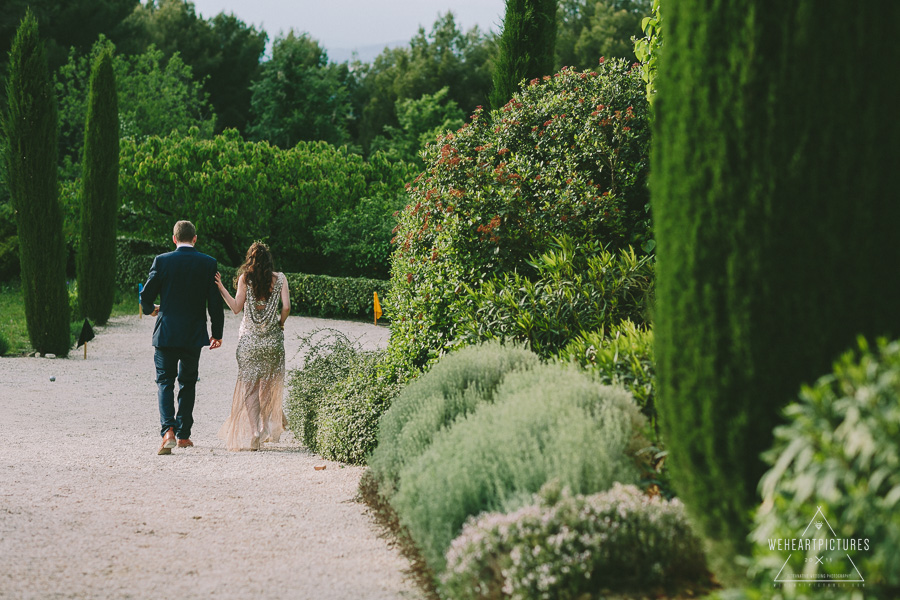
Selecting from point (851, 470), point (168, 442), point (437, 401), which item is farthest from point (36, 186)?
point (851, 470)

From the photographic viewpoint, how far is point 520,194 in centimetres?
675

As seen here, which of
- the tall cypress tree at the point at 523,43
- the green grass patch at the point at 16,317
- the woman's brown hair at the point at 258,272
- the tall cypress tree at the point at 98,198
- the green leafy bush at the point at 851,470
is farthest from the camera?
the tall cypress tree at the point at 98,198

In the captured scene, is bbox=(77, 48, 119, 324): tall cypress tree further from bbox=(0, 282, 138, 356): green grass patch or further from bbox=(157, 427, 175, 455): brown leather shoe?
bbox=(157, 427, 175, 455): brown leather shoe

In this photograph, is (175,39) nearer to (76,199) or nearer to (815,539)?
(76,199)

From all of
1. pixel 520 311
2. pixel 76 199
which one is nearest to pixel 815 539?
pixel 520 311

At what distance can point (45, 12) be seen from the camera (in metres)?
28.5

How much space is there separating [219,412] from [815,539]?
8233 mm

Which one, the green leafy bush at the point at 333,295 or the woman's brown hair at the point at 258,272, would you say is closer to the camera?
the woman's brown hair at the point at 258,272

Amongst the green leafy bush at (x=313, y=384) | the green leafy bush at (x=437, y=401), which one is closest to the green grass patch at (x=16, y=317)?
the green leafy bush at (x=313, y=384)

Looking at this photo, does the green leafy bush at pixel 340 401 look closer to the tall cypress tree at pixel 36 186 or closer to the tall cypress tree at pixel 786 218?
the tall cypress tree at pixel 786 218

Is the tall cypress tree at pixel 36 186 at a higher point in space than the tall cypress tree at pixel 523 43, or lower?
lower

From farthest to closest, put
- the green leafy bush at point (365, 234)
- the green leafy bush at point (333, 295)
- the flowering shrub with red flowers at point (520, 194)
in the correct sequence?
the green leafy bush at point (365, 234)
the green leafy bush at point (333, 295)
the flowering shrub with red flowers at point (520, 194)

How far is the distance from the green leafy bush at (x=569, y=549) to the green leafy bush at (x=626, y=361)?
112 cm

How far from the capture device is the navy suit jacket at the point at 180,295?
6699mm
